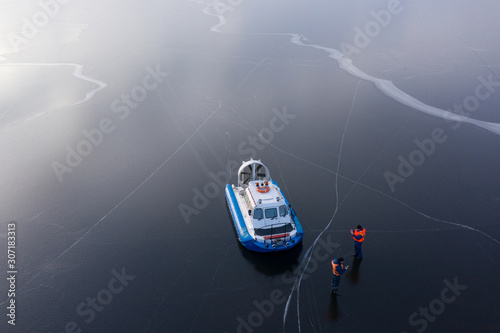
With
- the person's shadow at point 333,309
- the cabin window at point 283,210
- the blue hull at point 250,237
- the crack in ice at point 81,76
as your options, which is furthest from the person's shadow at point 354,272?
the crack in ice at point 81,76

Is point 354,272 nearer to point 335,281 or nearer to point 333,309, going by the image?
point 335,281

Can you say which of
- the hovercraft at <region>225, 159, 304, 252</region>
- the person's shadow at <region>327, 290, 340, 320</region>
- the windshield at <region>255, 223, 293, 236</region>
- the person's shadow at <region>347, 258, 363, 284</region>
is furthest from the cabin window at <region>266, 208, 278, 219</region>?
the person's shadow at <region>327, 290, 340, 320</region>

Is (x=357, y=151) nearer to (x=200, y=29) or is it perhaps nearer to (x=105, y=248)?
(x=105, y=248)

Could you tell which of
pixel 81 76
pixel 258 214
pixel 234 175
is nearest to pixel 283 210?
pixel 258 214

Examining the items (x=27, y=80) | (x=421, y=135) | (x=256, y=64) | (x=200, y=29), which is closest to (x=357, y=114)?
(x=421, y=135)

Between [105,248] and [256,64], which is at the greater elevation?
[256,64]

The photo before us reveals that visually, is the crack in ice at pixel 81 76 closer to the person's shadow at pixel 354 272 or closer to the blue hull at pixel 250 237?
the blue hull at pixel 250 237
